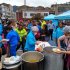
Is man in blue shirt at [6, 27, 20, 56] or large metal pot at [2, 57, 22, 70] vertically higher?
man in blue shirt at [6, 27, 20, 56]

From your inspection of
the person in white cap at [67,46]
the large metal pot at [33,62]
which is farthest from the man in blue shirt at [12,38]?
the person in white cap at [67,46]

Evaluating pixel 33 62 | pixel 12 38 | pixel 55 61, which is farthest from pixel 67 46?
pixel 12 38

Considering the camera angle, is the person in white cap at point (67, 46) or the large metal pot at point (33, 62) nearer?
the person in white cap at point (67, 46)

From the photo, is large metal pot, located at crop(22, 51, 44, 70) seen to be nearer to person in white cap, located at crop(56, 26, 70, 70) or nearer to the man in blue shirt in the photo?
person in white cap, located at crop(56, 26, 70, 70)

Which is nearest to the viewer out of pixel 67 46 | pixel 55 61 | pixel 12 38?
pixel 67 46

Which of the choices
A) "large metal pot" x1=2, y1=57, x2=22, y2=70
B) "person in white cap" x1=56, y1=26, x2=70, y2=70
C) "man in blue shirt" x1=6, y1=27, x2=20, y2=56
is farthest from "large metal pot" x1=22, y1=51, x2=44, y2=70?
"man in blue shirt" x1=6, y1=27, x2=20, y2=56

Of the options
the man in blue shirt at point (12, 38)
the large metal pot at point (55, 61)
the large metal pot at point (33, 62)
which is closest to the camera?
the large metal pot at point (33, 62)

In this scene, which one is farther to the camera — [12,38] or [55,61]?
[12,38]

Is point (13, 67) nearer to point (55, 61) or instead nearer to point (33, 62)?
point (33, 62)

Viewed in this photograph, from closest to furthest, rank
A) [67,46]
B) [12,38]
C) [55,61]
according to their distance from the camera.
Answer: [67,46], [55,61], [12,38]

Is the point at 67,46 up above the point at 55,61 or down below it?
above

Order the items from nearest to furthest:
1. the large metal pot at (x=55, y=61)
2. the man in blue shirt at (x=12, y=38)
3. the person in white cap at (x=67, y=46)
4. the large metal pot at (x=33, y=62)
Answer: the person in white cap at (x=67, y=46) → the large metal pot at (x=33, y=62) → the large metal pot at (x=55, y=61) → the man in blue shirt at (x=12, y=38)

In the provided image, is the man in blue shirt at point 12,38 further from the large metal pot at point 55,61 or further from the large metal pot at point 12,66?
the large metal pot at point 55,61

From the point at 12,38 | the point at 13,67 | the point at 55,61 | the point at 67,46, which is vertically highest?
the point at 67,46
